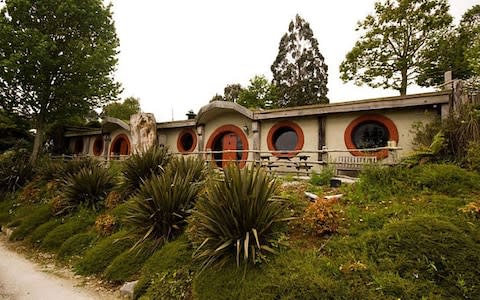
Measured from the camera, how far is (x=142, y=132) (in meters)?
13.7

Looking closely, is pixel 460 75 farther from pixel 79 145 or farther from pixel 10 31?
pixel 79 145

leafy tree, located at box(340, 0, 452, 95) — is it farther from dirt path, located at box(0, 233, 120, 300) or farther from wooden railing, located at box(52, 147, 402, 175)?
dirt path, located at box(0, 233, 120, 300)

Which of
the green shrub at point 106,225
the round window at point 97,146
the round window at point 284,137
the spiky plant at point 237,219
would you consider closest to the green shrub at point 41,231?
the green shrub at point 106,225

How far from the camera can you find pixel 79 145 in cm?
2105

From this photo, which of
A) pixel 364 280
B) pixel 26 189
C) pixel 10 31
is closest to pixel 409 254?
pixel 364 280

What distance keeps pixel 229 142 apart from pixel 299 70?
1834 centimetres

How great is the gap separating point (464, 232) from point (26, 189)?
1368cm

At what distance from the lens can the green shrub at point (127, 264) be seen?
4887 millimetres

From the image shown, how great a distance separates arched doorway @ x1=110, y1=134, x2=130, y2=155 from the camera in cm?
1780

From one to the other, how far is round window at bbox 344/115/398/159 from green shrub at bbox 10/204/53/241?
10286 mm

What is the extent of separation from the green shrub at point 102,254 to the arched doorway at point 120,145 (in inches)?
497

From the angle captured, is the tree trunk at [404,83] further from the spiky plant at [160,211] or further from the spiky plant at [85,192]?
the spiky plant at [85,192]

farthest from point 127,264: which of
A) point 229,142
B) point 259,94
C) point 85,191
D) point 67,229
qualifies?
point 259,94

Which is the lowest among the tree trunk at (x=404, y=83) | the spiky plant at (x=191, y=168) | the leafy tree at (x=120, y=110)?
the spiky plant at (x=191, y=168)
